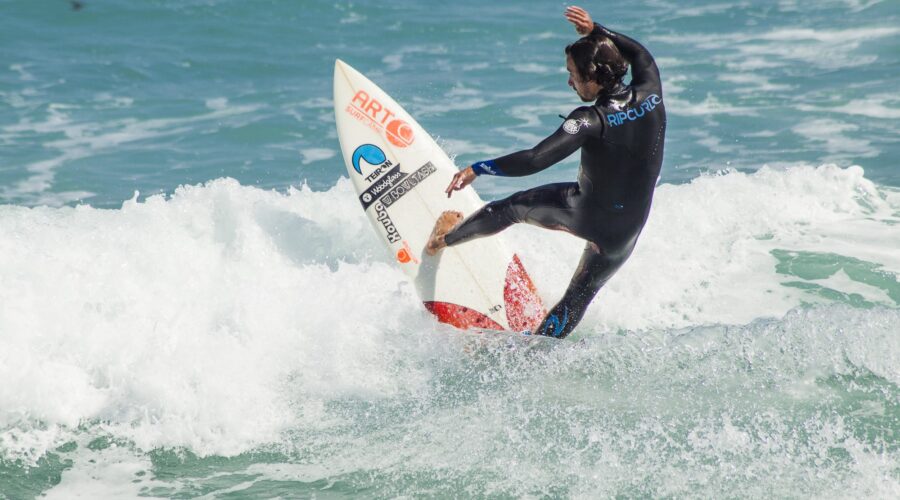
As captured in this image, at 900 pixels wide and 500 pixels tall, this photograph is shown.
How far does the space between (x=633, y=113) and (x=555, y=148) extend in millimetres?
446

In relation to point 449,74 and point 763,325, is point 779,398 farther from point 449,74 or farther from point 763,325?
point 449,74

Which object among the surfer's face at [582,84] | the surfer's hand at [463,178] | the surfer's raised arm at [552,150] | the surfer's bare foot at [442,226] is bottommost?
the surfer's bare foot at [442,226]

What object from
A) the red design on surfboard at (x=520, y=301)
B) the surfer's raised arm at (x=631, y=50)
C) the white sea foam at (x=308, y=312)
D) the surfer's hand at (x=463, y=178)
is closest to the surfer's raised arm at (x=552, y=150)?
the surfer's hand at (x=463, y=178)

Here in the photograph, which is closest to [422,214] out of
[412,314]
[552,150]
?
[412,314]

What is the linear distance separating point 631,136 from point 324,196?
3.31 metres

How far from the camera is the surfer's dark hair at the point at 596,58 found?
5.01m

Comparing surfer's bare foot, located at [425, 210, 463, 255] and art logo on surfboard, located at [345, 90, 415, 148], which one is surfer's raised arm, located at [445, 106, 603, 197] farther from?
art logo on surfboard, located at [345, 90, 415, 148]

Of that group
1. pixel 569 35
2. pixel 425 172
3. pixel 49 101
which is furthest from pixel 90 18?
pixel 425 172

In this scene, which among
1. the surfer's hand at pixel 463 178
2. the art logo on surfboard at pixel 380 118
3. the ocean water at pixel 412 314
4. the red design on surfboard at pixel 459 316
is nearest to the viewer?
the ocean water at pixel 412 314

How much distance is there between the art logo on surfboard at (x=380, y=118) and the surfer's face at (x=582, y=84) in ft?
6.17

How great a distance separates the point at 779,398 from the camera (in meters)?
5.11

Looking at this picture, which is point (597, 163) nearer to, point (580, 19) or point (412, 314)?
point (580, 19)

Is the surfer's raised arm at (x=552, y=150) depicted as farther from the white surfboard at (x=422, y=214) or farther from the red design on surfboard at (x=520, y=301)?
the red design on surfboard at (x=520, y=301)

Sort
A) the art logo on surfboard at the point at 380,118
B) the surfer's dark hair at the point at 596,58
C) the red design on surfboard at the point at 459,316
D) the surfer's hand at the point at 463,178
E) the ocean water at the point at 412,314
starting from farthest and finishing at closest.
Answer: the art logo on surfboard at the point at 380,118 → the red design on surfboard at the point at 459,316 → the surfer's hand at the point at 463,178 → the surfer's dark hair at the point at 596,58 → the ocean water at the point at 412,314
